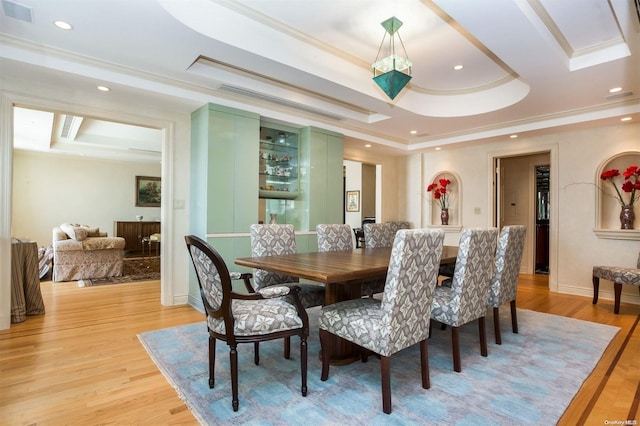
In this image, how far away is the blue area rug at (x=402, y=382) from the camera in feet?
5.92

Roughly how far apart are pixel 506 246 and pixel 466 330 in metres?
0.97

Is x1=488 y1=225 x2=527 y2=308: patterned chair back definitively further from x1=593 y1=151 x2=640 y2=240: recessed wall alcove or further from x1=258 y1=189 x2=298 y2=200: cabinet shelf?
x1=258 y1=189 x2=298 y2=200: cabinet shelf

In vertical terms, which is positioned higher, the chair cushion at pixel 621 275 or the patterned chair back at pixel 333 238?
the patterned chair back at pixel 333 238

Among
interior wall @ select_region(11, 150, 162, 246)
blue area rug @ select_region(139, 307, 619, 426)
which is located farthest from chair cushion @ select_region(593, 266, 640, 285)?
interior wall @ select_region(11, 150, 162, 246)

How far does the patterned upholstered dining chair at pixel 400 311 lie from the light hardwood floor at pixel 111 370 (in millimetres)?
933

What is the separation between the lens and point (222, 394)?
2002 mm

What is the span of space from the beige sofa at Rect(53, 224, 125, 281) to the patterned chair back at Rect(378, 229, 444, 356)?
5590 mm

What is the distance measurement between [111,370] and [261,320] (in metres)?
1.34

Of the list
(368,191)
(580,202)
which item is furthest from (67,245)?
(580,202)

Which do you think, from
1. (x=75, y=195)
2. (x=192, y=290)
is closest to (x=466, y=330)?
(x=192, y=290)

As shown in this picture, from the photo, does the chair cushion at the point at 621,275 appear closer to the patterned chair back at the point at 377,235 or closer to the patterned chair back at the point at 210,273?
the patterned chair back at the point at 377,235

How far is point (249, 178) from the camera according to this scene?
4.10m

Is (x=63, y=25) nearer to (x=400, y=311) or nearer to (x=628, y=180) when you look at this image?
(x=400, y=311)

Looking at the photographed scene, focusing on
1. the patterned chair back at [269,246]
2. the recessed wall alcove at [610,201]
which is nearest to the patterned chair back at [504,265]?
the patterned chair back at [269,246]
